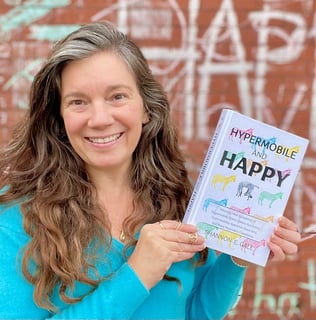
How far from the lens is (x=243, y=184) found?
188 cm

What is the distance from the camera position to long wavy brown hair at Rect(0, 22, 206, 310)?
1819mm

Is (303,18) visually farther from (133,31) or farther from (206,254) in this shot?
(206,254)

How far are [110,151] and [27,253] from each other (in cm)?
40

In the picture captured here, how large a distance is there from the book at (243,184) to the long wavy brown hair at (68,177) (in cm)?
24

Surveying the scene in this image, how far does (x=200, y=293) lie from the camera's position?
2.17 m

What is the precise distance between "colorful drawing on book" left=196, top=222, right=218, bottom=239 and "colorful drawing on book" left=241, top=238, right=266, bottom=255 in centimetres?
10

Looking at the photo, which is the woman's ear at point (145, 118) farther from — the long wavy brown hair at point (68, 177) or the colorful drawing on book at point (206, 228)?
the colorful drawing on book at point (206, 228)

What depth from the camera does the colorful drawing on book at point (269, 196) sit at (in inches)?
73.9

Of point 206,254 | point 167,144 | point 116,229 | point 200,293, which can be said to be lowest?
point 200,293

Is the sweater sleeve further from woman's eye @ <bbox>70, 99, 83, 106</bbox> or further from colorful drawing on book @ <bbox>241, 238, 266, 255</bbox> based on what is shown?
woman's eye @ <bbox>70, 99, 83, 106</bbox>

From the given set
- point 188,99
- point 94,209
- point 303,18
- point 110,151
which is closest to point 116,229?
point 94,209

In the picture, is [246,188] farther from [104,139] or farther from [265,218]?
[104,139]

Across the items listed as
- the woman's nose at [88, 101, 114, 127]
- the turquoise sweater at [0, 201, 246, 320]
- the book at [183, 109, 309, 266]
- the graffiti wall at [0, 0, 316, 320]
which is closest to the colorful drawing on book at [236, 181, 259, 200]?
the book at [183, 109, 309, 266]

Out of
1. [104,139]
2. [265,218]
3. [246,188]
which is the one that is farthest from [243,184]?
[104,139]
